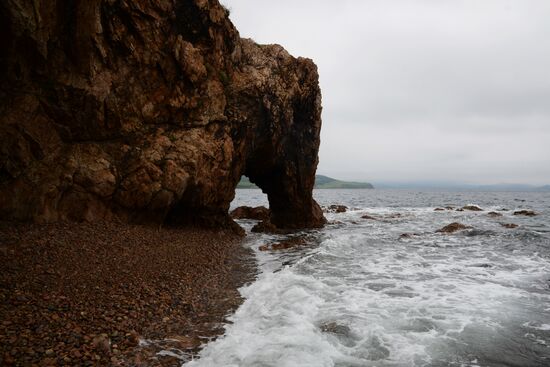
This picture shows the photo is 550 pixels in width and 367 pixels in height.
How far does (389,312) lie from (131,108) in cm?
1475

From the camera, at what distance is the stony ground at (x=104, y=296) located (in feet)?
23.8

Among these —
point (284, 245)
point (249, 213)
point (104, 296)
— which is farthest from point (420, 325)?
point (249, 213)

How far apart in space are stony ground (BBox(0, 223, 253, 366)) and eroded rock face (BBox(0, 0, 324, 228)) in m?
2.29

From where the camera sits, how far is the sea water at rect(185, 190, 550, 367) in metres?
8.38

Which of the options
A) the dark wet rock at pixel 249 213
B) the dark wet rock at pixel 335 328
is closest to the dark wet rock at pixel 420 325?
the dark wet rock at pixel 335 328

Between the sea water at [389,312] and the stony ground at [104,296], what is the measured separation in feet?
3.20

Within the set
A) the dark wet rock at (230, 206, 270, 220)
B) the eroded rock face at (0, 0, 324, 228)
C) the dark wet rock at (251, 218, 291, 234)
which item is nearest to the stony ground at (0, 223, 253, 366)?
the eroded rock face at (0, 0, 324, 228)

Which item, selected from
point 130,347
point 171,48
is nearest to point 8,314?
point 130,347

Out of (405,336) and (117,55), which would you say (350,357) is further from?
(117,55)

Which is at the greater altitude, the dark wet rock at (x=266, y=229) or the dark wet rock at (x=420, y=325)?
the dark wet rock at (x=420, y=325)

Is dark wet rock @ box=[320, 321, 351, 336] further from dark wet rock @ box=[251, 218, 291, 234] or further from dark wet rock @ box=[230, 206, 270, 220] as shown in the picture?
dark wet rock @ box=[230, 206, 270, 220]

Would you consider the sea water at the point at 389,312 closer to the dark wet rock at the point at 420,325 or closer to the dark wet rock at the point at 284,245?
the dark wet rock at the point at 420,325

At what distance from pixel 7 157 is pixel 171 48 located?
936 centimetres

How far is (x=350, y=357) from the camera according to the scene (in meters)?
8.33
